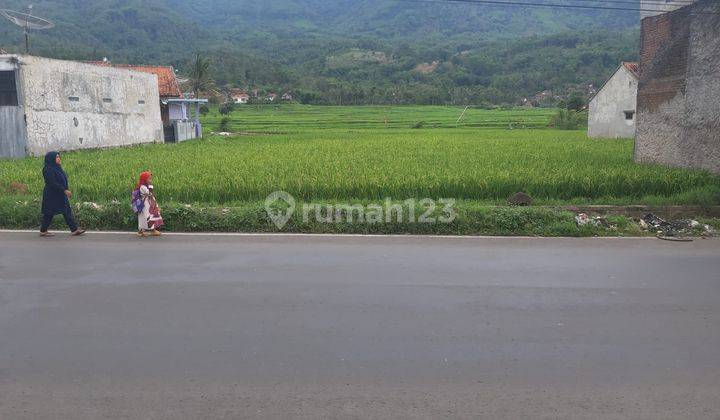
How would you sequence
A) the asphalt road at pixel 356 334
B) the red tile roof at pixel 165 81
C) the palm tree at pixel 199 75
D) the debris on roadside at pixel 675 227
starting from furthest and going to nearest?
1. the palm tree at pixel 199 75
2. the red tile roof at pixel 165 81
3. the debris on roadside at pixel 675 227
4. the asphalt road at pixel 356 334

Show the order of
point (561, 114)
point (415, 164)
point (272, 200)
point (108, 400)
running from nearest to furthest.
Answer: point (108, 400), point (272, 200), point (415, 164), point (561, 114)

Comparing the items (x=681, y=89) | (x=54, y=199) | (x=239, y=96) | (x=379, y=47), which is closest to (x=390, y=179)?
(x=54, y=199)

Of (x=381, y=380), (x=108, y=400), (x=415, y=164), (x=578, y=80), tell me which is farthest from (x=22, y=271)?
(x=578, y=80)

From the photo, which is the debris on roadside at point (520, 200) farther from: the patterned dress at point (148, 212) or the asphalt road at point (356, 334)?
the patterned dress at point (148, 212)

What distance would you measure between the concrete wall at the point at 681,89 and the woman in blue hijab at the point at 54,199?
44.4 feet

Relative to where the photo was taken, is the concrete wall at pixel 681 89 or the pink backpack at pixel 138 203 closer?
the pink backpack at pixel 138 203

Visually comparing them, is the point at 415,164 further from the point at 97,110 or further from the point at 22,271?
the point at 97,110

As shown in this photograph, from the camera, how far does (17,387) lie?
4008mm

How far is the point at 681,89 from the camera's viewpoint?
1514cm

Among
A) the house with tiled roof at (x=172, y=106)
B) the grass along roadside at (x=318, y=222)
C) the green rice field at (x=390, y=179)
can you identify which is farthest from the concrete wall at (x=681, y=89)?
the house with tiled roof at (x=172, y=106)

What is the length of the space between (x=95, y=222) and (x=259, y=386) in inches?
276

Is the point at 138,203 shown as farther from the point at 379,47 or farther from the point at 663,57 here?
the point at 379,47

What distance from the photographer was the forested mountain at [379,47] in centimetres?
8281

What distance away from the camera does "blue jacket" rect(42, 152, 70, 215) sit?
30.1 ft
